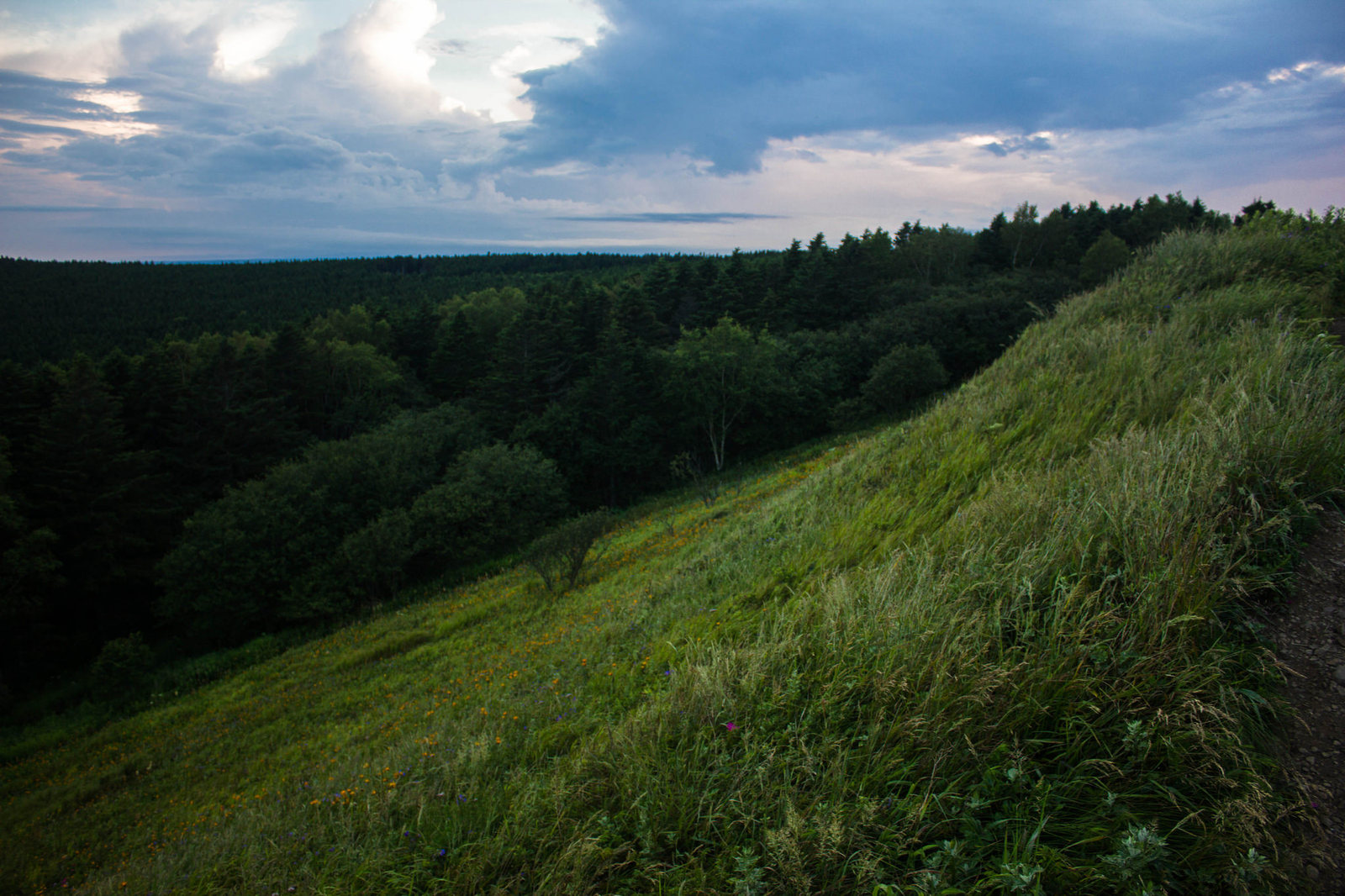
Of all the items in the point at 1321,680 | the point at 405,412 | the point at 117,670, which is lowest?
the point at 117,670

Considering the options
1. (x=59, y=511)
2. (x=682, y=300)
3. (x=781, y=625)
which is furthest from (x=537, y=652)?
(x=682, y=300)

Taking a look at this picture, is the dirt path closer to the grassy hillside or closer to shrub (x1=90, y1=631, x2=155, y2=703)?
the grassy hillside

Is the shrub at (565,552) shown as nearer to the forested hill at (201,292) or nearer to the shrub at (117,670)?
the shrub at (117,670)

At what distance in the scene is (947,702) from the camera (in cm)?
261

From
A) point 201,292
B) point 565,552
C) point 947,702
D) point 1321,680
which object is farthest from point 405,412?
point 201,292

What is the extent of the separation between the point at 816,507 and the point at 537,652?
4.53 m

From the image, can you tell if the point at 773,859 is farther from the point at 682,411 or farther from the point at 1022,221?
the point at 1022,221

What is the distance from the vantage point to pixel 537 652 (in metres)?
7.98

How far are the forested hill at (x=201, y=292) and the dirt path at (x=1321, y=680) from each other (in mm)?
71155

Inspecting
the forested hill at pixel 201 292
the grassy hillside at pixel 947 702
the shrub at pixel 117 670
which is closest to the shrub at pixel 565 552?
the grassy hillside at pixel 947 702

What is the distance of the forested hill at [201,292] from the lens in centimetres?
6525

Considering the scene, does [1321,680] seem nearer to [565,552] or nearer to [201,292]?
[565,552]

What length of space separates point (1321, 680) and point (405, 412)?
45058 millimetres

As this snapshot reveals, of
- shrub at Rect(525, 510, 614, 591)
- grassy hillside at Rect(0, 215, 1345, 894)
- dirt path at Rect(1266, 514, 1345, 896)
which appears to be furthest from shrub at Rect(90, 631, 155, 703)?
dirt path at Rect(1266, 514, 1345, 896)
